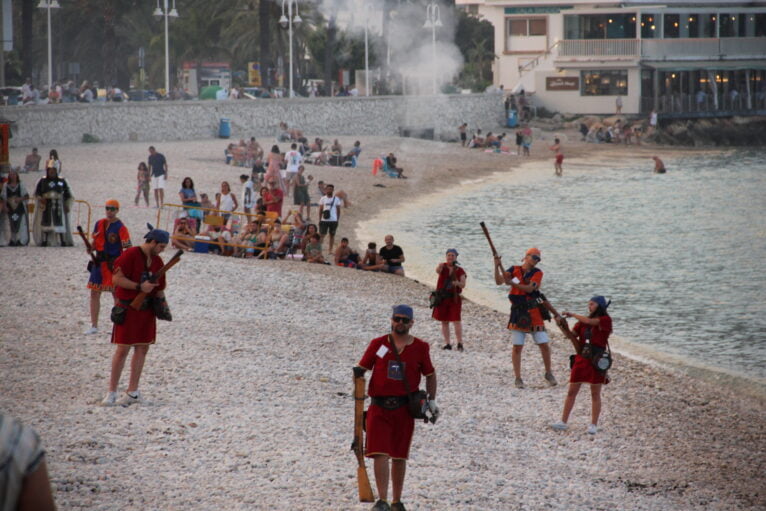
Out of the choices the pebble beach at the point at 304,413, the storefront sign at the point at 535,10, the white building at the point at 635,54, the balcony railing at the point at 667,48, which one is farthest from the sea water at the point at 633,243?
the storefront sign at the point at 535,10

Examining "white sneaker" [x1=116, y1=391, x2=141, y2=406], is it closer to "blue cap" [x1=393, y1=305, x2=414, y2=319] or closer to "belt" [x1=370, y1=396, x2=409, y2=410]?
"belt" [x1=370, y1=396, x2=409, y2=410]

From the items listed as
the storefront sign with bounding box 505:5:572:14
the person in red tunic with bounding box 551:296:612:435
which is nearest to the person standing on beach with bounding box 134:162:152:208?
the person in red tunic with bounding box 551:296:612:435

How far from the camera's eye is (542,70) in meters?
66.6

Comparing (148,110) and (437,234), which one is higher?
(148,110)

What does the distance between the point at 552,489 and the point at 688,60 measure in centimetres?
6106

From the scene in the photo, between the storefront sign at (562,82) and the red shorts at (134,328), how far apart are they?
58.4 meters

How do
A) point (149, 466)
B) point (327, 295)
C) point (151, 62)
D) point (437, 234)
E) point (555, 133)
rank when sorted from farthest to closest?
point (151, 62) → point (555, 133) → point (437, 234) → point (327, 295) → point (149, 466)

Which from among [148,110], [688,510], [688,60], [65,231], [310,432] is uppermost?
[688,60]

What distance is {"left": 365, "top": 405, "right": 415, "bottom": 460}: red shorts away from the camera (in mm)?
7547

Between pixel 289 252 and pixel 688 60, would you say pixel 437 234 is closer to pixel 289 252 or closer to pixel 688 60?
pixel 289 252

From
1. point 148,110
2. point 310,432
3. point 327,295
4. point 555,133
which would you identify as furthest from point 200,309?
point 555,133

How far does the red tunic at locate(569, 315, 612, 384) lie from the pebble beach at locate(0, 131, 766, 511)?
79cm

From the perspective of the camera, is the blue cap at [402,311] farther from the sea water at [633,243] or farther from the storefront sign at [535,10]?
the storefront sign at [535,10]

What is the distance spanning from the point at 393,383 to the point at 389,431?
341 mm
